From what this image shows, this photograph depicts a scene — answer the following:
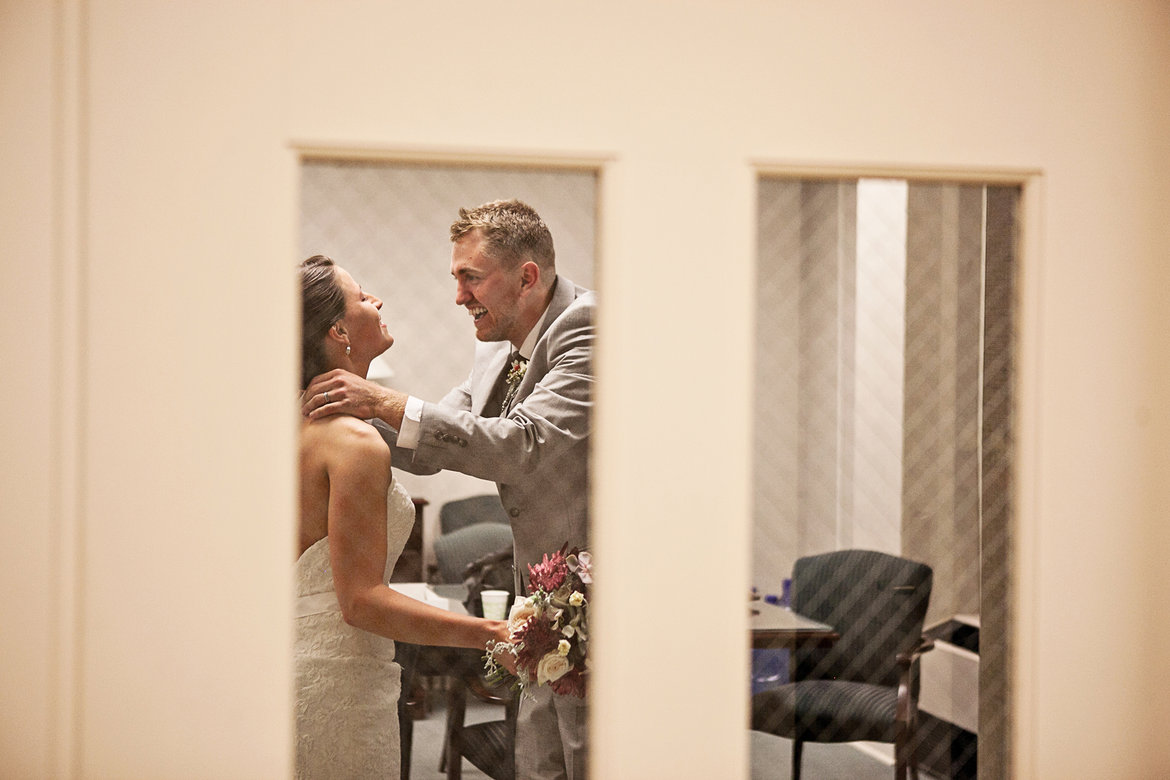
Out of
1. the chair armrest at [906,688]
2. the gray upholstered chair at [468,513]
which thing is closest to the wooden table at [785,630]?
the chair armrest at [906,688]

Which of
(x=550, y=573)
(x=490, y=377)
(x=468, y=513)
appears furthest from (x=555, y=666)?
(x=468, y=513)

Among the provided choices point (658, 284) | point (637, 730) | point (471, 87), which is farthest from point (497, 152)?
point (637, 730)

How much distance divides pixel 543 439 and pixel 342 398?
49cm

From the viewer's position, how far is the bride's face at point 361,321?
2014mm

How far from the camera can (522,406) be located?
5.78 ft

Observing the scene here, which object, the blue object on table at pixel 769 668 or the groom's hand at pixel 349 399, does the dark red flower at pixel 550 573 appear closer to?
the groom's hand at pixel 349 399

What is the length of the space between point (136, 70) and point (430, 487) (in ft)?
10.2

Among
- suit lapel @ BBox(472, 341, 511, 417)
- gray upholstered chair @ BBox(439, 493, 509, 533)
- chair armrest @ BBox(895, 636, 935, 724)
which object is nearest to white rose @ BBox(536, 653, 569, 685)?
suit lapel @ BBox(472, 341, 511, 417)

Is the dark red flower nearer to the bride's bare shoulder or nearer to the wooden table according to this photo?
the bride's bare shoulder

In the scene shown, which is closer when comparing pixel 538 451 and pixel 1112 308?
pixel 1112 308

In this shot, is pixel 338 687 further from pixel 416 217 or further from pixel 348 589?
pixel 416 217

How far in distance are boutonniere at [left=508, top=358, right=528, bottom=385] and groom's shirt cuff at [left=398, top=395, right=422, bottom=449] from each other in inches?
21.0

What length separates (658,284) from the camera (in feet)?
2.89

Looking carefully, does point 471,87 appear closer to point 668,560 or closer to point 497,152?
point 497,152
